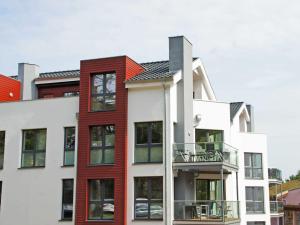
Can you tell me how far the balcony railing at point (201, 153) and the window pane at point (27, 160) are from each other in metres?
7.22

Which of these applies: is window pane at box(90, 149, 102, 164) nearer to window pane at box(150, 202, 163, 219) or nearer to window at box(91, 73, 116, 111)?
window at box(91, 73, 116, 111)

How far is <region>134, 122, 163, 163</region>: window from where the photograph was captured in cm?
2253

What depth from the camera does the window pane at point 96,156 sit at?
23219 mm

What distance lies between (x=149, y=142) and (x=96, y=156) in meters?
2.57

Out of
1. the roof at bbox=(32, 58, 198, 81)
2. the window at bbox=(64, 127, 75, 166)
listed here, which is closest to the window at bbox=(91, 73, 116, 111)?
the roof at bbox=(32, 58, 198, 81)

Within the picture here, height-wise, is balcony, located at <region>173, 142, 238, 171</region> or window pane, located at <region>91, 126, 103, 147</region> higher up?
window pane, located at <region>91, 126, 103, 147</region>

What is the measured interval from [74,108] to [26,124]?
8.72 ft

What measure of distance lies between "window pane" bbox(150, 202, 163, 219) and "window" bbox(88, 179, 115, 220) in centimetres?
173

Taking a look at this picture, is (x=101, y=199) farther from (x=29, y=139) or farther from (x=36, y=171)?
(x=29, y=139)

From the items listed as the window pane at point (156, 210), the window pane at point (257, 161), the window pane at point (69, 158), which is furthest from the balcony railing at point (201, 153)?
the window pane at point (257, 161)

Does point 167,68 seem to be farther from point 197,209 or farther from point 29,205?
point 29,205

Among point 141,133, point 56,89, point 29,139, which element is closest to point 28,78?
point 56,89

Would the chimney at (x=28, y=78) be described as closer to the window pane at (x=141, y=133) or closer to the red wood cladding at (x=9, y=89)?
the red wood cladding at (x=9, y=89)

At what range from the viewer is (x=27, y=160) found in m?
24.9
